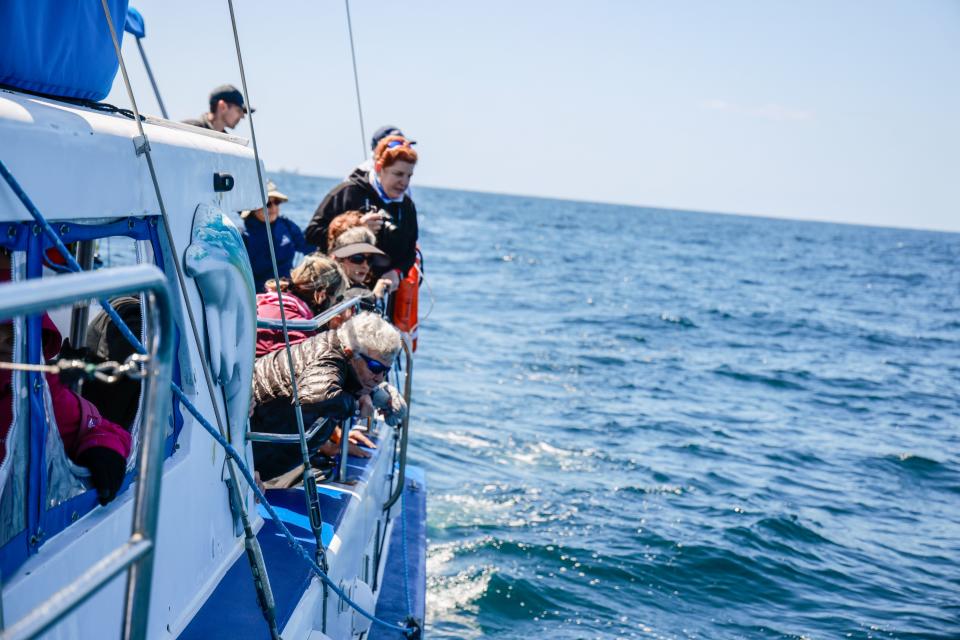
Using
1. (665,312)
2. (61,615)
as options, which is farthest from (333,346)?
(665,312)

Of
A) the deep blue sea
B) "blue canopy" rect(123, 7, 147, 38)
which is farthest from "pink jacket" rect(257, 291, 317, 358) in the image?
the deep blue sea

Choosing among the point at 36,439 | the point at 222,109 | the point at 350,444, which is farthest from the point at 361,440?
the point at 36,439

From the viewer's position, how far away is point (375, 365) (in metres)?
3.69

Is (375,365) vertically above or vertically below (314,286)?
below

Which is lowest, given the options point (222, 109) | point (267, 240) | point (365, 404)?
point (365, 404)

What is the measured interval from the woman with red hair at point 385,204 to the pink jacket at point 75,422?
3.36m

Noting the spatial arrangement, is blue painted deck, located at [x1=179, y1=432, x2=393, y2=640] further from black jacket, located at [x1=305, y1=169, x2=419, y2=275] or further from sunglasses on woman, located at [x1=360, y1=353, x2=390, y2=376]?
black jacket, located at [x1=305, y1=169, x2=419, y2=275]

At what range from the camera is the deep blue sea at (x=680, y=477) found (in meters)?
7.29

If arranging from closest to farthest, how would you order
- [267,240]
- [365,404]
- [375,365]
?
[375,365], [365,404], [267,240]

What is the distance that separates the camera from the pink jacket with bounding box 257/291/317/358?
398cm

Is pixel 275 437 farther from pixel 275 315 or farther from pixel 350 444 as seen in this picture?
pixel 350 444

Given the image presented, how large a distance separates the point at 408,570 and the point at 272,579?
2600 mm

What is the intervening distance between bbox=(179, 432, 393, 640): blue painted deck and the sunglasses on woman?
0.74 meters

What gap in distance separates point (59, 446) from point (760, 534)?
8195 millimetres
